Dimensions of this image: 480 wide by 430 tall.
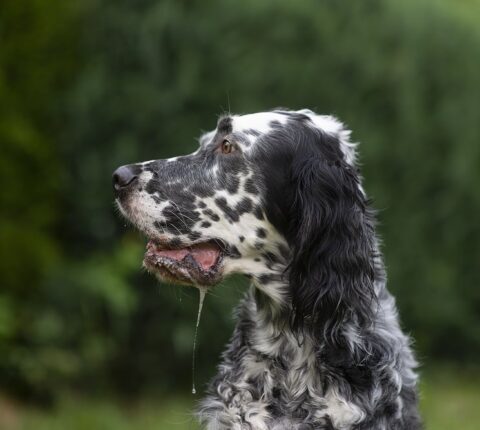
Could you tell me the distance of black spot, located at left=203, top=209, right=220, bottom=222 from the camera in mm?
3957

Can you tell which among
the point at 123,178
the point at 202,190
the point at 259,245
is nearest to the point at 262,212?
the point at 259,245

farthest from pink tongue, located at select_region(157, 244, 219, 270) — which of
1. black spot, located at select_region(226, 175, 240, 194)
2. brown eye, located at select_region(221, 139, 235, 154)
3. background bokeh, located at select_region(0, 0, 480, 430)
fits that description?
background bokeh, located at select_region(0, 0, 480, 430)

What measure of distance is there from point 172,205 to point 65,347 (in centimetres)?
328

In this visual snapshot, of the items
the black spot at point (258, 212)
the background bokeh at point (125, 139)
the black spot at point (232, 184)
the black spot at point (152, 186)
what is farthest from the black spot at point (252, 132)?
the background bokeh at point (125, 139)

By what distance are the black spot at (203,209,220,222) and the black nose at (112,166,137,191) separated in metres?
0.29

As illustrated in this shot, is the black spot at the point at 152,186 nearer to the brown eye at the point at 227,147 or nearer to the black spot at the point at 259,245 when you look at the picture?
the brown eye at the point at 227,147

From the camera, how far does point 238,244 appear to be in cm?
395

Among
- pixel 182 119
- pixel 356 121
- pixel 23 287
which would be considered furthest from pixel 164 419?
pixel 356 121

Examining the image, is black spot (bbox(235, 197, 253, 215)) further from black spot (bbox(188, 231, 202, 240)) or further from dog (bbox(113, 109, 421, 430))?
black spot (bbox(188, 231, 202, 240))

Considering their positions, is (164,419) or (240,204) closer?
(240,204)

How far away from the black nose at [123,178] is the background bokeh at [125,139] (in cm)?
275

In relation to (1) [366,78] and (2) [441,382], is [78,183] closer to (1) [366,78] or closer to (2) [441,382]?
(1) [366,78]

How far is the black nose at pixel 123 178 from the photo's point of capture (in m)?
3.96

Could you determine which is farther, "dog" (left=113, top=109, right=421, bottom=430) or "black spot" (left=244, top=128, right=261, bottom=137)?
"black spot" (left=244, top=128, right=261, bottom=137)
